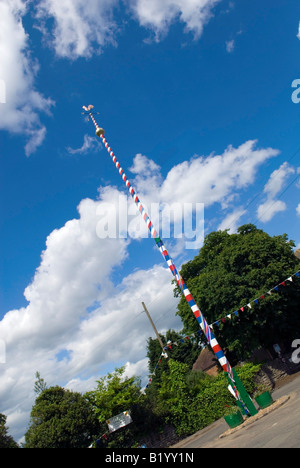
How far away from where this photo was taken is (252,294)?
21.1 metres

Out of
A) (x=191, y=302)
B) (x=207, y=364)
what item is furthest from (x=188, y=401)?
(x=207, y=364)

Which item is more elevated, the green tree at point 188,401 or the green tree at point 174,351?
the green tree at point 174,351

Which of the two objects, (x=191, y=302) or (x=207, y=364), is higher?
(x=191, y=302)

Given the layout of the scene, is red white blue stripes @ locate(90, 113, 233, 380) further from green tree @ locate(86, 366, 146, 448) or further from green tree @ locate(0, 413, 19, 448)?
green tree @ locate(0, 413, 19, 448)

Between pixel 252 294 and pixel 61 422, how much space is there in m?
14.5

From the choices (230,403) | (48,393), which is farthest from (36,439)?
(230,403)

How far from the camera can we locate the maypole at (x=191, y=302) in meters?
9.56

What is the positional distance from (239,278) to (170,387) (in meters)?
9.16

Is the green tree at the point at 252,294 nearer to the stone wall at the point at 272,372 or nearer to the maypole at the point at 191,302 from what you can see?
the stone wall at the point at 272,372

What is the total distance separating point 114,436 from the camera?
15.9 meters

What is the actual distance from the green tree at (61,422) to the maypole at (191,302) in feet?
33.4

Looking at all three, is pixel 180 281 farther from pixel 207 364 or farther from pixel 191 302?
pixel 207 364

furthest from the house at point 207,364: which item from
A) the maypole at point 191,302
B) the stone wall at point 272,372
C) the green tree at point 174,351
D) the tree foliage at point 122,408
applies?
the maypole at point 191,302

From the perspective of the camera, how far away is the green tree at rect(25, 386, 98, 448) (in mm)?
15000
